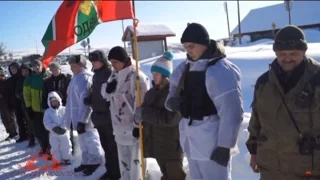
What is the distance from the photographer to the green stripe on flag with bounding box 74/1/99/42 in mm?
3725

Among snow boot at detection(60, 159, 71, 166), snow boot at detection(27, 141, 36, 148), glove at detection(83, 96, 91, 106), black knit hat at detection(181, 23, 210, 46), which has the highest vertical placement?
black knit hat at detection(181, 23, 210, 46)

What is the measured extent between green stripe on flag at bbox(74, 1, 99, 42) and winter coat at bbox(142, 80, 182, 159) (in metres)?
0.94

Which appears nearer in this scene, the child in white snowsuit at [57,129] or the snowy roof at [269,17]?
the child in white snowsuit at [57,129]

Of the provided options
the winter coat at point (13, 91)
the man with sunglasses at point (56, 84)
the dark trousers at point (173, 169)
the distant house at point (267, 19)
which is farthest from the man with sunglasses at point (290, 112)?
the distant house at point (267, 19)

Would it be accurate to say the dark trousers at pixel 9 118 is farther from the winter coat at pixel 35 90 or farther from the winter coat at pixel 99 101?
the winter coat at pixel 99 101

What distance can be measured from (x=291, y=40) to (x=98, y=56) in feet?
10.2

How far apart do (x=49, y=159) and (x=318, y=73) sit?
5584 millimetres

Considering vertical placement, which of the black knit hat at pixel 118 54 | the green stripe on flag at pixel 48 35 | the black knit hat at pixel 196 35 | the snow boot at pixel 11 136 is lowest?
the snow boot at pixel 11 136

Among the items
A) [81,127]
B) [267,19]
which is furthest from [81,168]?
[267,19]

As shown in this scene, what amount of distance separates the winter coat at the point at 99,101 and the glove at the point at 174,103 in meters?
1.74

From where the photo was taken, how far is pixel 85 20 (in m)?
3.74

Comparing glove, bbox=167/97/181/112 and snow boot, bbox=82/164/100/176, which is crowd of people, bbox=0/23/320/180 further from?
snow boot, bbox=82/164/100/176

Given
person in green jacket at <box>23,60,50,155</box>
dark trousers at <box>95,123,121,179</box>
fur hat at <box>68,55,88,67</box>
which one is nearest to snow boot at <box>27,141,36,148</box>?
person in green jacket at <box>23,60,50,155</box>

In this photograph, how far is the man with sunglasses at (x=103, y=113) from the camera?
4941mm
